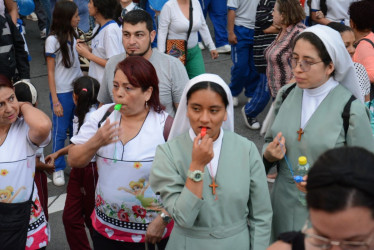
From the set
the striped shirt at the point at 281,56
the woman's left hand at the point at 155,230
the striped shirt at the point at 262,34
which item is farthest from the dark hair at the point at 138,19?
the striped shirt at the point at 262,34

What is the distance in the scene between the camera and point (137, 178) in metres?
3.36

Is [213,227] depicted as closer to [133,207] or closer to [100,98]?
[133,207]

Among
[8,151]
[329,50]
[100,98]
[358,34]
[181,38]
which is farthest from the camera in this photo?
[181,38]

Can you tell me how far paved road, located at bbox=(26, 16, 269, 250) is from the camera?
5344 millimetres

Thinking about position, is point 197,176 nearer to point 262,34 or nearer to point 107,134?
point 107,134

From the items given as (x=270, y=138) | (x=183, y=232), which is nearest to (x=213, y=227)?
(x=183, y=232)

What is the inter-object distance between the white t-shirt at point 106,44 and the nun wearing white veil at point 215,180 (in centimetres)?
283

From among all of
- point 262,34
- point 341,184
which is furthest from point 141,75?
point 262,34

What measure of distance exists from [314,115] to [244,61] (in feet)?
14.5

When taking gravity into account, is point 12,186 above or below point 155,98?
below

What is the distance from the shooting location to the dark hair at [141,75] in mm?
3486

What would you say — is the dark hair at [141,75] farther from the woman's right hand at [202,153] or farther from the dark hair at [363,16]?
the dark hair at [363,16]

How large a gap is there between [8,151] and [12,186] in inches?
8.3

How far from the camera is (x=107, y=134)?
127 inches
